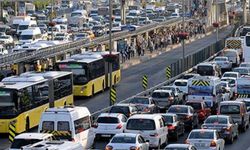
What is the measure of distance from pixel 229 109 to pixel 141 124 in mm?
7920

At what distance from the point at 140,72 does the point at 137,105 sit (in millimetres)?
27091

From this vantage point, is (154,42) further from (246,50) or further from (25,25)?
(25,25)

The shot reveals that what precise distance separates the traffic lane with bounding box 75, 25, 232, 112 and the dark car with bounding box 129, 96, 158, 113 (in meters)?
4.89

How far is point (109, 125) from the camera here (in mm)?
40719

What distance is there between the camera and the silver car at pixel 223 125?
1628 inches

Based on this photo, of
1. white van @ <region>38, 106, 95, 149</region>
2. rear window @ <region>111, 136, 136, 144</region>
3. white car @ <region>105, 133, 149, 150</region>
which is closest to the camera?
white car @ <region>105, 133, 149, 150</region>

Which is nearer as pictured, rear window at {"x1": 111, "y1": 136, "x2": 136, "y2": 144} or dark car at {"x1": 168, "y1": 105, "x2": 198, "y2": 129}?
rear window at {"x1": 111, "y1": 136, "x2": 136, "y2": 144}

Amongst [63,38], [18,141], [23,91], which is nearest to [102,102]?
[23,91]

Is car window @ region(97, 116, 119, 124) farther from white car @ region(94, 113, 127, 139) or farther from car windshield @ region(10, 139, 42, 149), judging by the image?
car windshield @ region(10, 139, 42, 149)

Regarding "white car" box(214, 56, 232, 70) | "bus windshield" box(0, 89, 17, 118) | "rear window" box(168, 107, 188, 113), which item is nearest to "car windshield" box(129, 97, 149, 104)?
"rear window" box(168, 107, 188, 113)

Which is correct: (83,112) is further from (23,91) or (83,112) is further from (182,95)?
(182,95)

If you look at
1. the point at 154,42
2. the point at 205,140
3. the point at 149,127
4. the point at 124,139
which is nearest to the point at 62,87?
the point at 149,127

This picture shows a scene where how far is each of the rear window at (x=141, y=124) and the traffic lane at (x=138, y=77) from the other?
14.0m

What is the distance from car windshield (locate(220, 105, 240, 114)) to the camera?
148 feet
